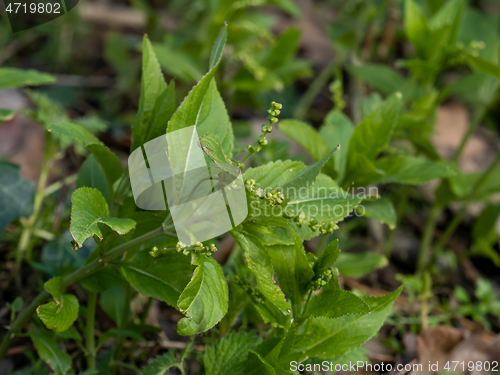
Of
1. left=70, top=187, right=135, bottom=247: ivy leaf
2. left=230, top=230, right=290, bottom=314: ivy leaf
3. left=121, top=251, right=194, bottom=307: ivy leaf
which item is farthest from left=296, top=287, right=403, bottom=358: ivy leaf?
left=70, top=187, right=135, bottom=247: ivy leaf

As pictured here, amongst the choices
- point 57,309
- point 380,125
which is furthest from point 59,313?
point 380,125

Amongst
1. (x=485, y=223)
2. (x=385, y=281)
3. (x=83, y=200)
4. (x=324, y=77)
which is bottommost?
(x=385, y=281)

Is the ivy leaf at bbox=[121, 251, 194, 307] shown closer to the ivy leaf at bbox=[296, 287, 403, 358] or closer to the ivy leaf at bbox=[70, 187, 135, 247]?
the ivy leaf at bbox=[70, 187, 135, 247]

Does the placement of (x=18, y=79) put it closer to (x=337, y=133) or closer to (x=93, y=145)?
(x=93, y=145)

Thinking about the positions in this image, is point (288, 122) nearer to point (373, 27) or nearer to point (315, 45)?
point (373, 27)

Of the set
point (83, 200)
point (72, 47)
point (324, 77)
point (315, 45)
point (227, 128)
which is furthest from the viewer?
point (315, 45)

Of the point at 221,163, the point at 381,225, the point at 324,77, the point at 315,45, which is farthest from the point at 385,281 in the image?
the point at 315,45

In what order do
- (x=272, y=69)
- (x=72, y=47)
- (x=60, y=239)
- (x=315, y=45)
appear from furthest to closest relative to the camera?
(x=315, y=45)
(x=72, y=47)
(x=272, y=69)
(x=60, y=239)
